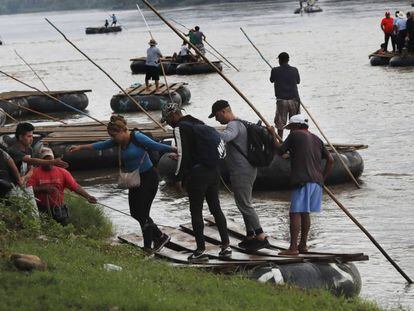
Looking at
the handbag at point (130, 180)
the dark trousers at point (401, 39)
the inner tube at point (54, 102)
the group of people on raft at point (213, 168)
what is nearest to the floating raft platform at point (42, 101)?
the inner tube at point (54, 102)

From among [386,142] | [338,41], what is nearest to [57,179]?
[386,142]

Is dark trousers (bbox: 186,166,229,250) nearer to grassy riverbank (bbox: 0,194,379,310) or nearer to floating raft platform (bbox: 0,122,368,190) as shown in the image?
grassy riverbank (bbox: 0,194,379,310)

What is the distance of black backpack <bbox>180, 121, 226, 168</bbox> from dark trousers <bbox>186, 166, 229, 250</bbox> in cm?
10

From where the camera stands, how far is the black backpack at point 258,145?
469 inches

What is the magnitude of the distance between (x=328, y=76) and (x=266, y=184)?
73.4 feet

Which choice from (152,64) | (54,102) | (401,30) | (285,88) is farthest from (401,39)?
(285,88)

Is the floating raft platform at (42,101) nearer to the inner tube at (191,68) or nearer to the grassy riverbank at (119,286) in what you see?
the inner tube at (191,68)

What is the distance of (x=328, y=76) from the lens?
132 feet

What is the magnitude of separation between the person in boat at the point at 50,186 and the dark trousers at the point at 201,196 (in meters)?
1.69

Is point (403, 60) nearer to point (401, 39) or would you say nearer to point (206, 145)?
point (401, 39)

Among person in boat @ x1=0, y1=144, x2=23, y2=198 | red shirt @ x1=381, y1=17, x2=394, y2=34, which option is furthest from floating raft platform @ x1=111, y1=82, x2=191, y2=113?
person in boat @ x1=0, y1=144, x2=23, y2=198

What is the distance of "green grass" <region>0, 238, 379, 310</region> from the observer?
8.98 metres

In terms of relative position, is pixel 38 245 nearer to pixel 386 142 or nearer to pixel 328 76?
pixel 386 142

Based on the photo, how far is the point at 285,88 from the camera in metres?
20.7
